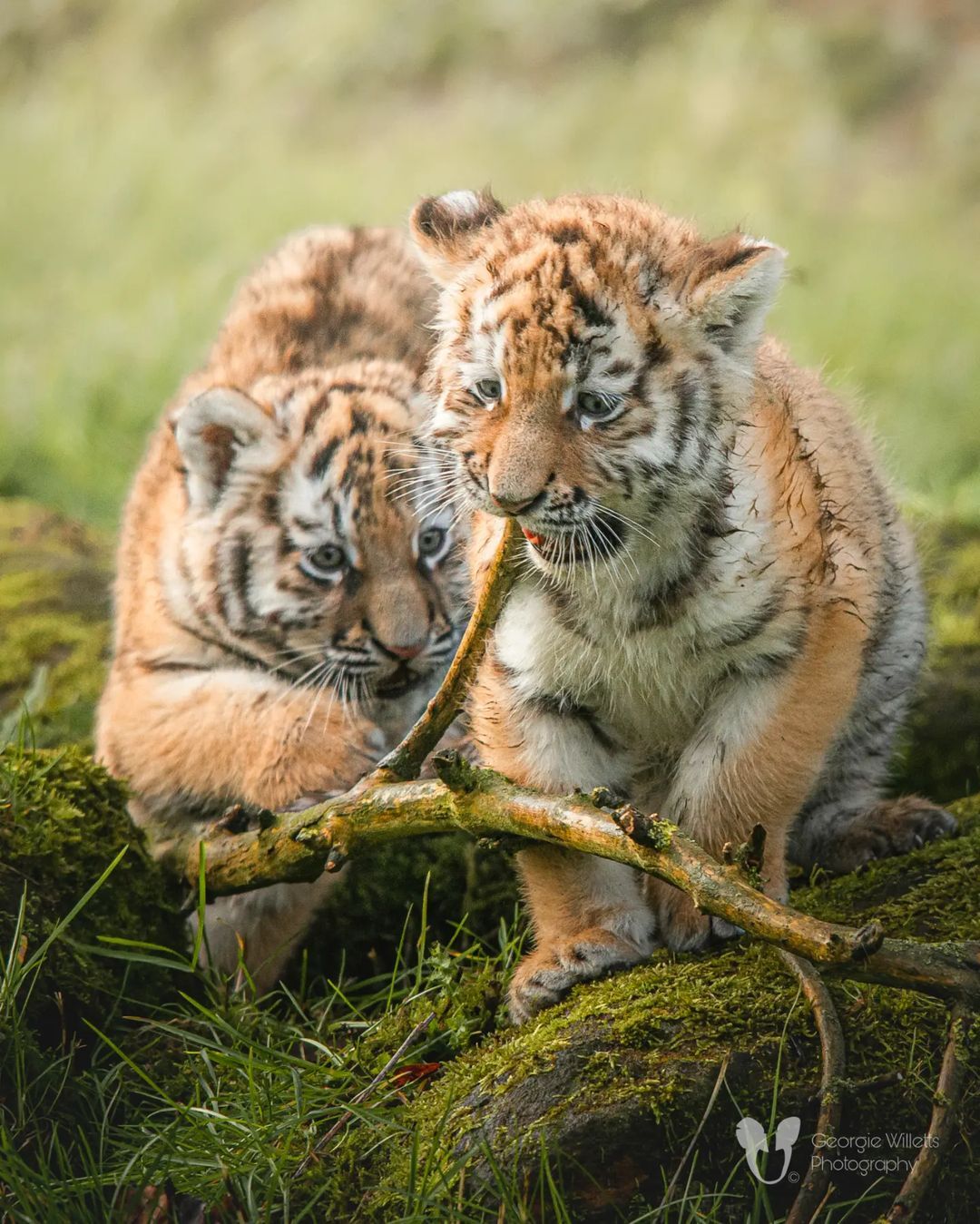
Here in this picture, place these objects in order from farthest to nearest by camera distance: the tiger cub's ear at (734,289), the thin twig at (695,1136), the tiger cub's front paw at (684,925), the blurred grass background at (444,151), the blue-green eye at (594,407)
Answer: the blurred grass background at (444,151)
the tiger cub's front paw at (684,925)
the tiger cub's ear at (734,289)
the blue-green eye at (594,407)
the thin twig at (695,1136)

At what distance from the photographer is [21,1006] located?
10.6 feet

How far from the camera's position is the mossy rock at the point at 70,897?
330 centimetres

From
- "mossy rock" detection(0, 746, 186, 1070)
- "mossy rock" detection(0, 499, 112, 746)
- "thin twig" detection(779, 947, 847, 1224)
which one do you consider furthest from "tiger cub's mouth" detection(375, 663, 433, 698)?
"thin twig" detection(779, 947, 847, 1224)

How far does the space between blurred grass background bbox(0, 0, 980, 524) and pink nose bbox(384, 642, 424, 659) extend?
15.2ft

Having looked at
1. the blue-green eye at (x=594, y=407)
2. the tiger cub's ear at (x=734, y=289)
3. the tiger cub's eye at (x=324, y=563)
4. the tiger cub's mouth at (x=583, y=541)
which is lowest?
the tiger cub's eye at (x=324, y=563)

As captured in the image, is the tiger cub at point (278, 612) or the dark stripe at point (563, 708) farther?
the tiger cub at point (278, 612)

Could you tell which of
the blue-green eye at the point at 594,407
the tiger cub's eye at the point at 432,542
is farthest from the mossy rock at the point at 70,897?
the blue-green eye at the point at 594,407

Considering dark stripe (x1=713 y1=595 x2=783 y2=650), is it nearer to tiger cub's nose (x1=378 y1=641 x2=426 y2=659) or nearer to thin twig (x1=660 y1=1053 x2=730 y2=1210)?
thin twig (x1=660 y1=1053 x2=730 y2=1210)

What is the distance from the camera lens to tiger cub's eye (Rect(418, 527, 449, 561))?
4.56 m

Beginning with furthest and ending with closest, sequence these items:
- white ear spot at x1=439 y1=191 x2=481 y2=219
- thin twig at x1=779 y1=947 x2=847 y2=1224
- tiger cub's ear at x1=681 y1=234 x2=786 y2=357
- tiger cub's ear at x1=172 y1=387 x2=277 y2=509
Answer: tiger cub's ear at x1=172 y1=387 x2=277 y2=509
white ear spot at x1=439 y1=191 x2=481 y2=219
tiger cub's ear at x1=681 y1=234 x2=786 y2=357
thin twig at x1=779 y1=947 x2=847 y2=1224

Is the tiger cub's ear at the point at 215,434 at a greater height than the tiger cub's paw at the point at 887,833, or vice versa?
the tiger cub's ear at the point at 215,434

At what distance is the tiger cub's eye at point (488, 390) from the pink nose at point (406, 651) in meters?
1.46

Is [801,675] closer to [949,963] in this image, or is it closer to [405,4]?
[949,963]

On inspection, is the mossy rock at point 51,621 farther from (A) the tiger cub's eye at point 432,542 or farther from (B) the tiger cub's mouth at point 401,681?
(A) the tiger cub's eye at point 432,542
